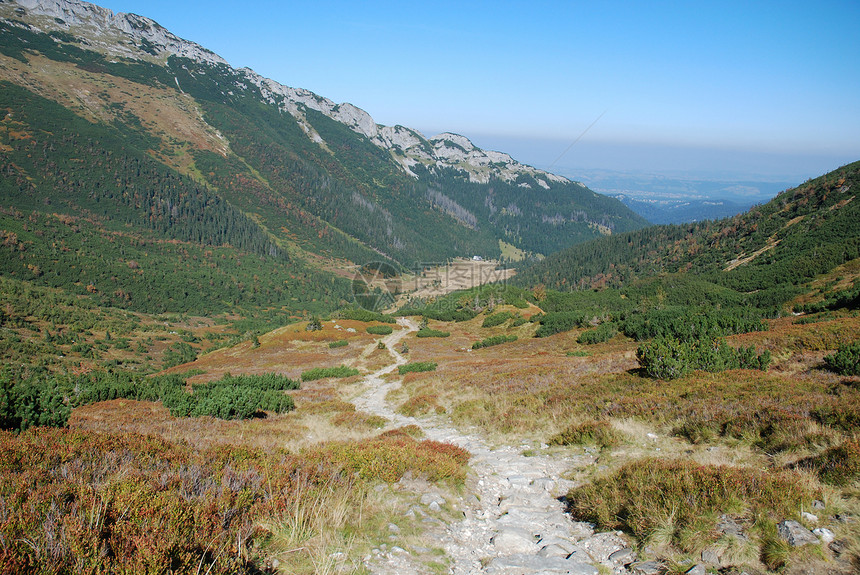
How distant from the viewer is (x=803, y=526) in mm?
4605

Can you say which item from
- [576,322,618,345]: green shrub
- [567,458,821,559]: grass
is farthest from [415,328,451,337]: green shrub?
[567,458,821,559]: grass

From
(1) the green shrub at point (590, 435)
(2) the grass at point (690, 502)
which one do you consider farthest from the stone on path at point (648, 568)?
(1) the green shrub at point (590, 435)

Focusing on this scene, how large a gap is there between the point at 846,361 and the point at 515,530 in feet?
40.3

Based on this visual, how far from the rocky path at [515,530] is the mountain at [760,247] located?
41655mm

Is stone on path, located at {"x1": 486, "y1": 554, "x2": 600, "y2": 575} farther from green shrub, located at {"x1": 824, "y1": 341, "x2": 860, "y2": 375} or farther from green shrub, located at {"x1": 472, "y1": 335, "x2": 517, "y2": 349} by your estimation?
green shrub, located at {"x1": 472, "y1": 335, "x2": 517, "y2": 349}

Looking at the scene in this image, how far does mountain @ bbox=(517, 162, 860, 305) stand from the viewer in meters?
46.5

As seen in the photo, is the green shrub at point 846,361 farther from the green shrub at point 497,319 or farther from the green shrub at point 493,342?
the green shrub at point 497,319

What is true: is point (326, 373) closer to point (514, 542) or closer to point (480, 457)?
point (480, 457)

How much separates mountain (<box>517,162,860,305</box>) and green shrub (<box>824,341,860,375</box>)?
3184cm

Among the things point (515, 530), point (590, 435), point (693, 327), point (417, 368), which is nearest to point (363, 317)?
point (417, 368)

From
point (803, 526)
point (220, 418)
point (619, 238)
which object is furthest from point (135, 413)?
point (619, 238)

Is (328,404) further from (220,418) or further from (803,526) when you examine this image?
(803,526)

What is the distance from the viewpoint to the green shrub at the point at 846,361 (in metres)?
11.5

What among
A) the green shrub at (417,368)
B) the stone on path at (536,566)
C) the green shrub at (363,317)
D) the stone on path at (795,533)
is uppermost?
the stone on path at (795,533)
